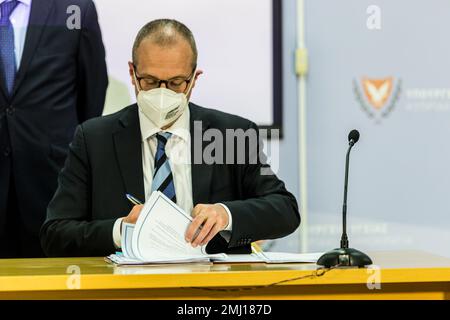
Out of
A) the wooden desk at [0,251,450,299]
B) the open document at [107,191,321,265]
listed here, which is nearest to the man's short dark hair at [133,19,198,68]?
the open document at [107,191,321,265]

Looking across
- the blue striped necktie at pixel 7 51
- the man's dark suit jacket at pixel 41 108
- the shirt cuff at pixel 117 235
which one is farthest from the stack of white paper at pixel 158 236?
the blue striped necktie at pixel 7 51

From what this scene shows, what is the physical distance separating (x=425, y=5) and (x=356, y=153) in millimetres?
714

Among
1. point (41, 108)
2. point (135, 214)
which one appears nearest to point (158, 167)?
point (135, 214)

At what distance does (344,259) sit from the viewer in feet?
5.99

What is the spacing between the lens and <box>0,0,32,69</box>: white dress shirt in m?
3.05

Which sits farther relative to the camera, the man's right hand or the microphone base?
the man's right hand

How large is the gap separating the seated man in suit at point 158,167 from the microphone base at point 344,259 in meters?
0.39

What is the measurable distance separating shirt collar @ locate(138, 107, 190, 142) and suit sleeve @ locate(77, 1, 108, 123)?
83cm

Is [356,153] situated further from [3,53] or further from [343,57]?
[3,53]

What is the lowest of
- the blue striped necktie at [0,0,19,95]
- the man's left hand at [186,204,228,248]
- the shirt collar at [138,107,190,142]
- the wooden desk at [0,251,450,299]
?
the wooden desk at [0,251,450,299]

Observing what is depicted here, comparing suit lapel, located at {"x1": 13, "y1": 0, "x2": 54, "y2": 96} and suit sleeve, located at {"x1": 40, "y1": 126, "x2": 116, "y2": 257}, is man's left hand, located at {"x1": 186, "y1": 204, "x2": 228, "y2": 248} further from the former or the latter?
suit lapel, located at {"x1": 13, "y1": 0, "x2": 54, "y2": 96}

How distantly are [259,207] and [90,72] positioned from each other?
3.78 ft

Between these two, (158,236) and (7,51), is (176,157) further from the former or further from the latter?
(7,51)
